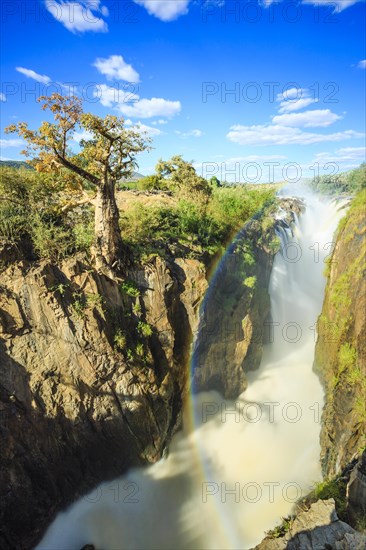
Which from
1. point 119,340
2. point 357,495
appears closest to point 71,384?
point 119,340

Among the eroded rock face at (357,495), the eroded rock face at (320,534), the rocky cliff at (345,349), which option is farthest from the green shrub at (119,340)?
the rocky cliff at (345,349)

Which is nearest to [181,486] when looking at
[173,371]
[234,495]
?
[234,495]

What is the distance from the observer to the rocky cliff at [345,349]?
444 inches

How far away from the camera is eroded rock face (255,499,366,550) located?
647 cm

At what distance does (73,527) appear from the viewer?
10859 mm

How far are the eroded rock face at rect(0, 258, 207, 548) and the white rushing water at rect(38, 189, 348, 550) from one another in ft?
3.30

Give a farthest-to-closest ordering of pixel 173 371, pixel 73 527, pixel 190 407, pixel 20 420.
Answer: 1. pixel 190 407
2. pixel 173 371
3. pixel 73 527
4. pixel 20 420

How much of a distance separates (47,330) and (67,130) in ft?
22.4

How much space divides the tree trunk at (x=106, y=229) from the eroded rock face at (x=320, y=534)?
9.69 meters

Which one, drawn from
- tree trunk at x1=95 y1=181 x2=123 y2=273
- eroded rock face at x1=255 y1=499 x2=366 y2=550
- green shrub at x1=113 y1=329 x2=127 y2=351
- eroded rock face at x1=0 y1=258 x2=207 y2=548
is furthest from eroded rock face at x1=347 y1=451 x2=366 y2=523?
tree trunk at x1=95 y1=181 x2=123 y2=273

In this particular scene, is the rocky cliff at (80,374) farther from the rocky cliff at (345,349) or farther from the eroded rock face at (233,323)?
the rocky cliff at (345,349)

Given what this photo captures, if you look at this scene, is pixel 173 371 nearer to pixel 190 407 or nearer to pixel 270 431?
pixel 190 407

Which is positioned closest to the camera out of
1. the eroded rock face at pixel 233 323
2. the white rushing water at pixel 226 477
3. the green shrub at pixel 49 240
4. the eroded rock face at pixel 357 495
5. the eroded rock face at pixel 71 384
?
the eroded rock face at pixel 357 495

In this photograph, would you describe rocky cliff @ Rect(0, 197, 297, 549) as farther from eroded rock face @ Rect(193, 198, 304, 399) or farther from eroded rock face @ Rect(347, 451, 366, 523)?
eroded rock face @ Rect(347, 451, 366, 523)
